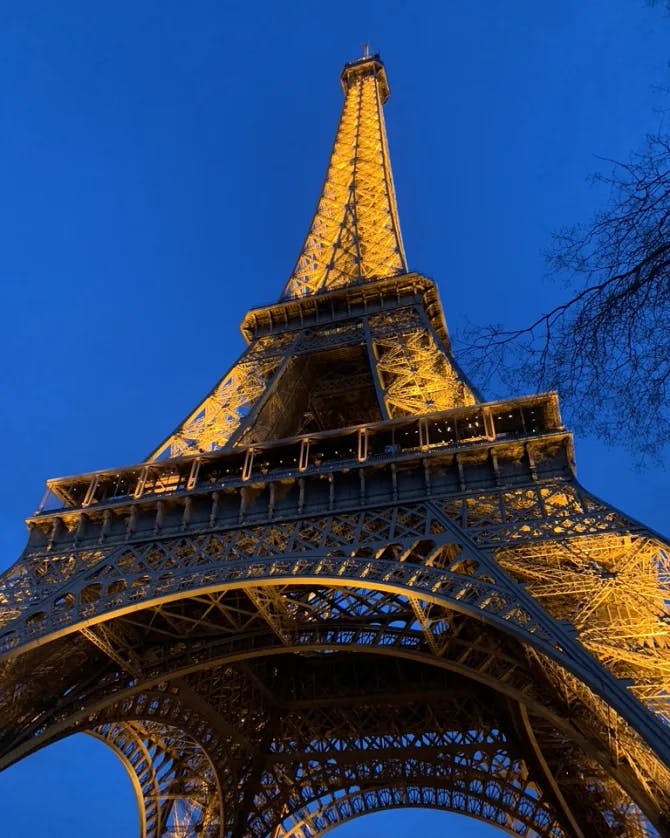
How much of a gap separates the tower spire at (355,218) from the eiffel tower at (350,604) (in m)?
0.45

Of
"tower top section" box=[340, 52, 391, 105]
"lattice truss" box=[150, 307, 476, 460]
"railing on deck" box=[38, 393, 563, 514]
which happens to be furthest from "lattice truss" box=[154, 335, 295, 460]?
"tower top section" box=[340, 52, 391, 105]

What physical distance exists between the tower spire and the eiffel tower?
1.48 ft

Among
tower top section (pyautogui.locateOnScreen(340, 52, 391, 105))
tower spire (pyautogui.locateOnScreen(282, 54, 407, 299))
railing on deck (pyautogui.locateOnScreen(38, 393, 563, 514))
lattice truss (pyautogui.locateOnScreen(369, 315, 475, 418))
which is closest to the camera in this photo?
railing on deck (pyautogui.locateOnScreen(38, 393, 563, 514))

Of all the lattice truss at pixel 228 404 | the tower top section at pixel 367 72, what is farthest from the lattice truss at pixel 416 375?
the tower top section at pixel 367 72

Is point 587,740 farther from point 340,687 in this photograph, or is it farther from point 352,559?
point 340,687

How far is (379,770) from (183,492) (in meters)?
14.5

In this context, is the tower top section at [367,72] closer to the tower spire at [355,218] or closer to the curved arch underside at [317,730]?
the tower spire at [355,218]

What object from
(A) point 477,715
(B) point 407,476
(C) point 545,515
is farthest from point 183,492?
(A) point 477,715

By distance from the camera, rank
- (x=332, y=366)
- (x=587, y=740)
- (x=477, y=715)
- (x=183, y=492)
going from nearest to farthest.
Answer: (x=587, y=740) → (x=183, y=492) → (x=477, y=715) → (x=332, y=366)

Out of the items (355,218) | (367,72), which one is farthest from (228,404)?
(367,72)

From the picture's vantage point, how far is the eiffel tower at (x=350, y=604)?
43.5 ft

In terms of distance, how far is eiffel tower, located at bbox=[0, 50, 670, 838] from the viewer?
13.3m

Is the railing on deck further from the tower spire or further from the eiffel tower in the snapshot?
the tower spire

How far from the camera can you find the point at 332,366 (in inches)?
1149
